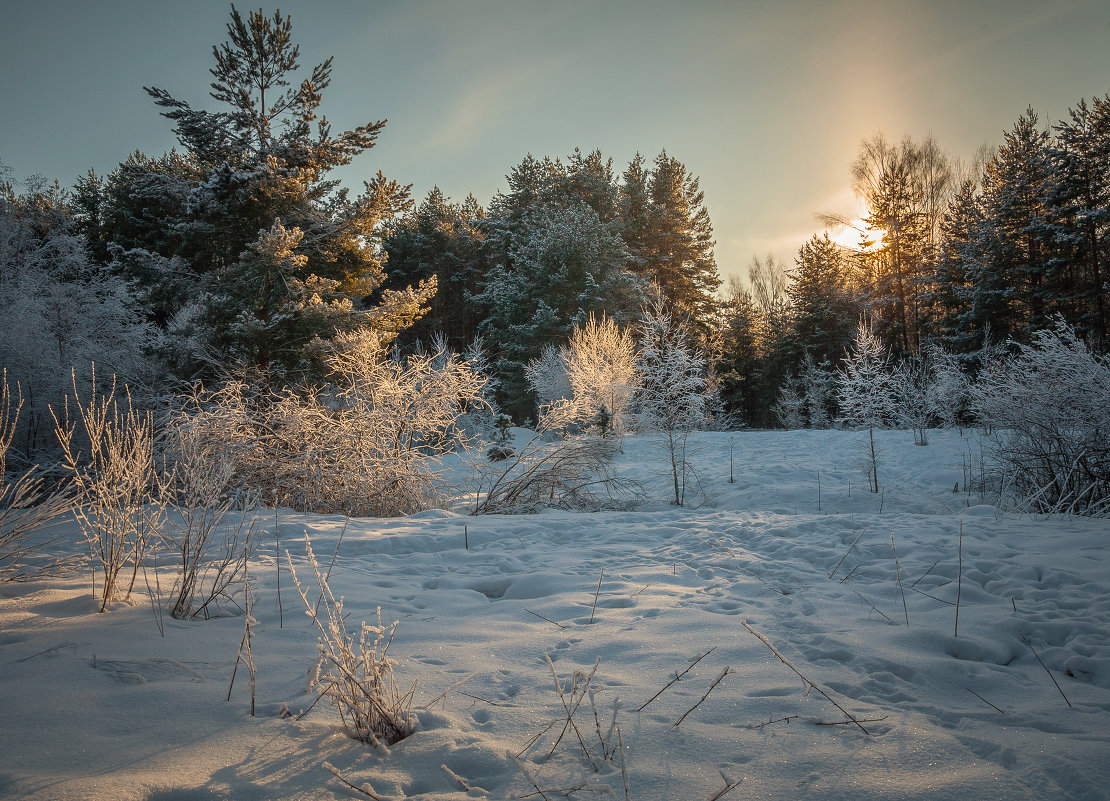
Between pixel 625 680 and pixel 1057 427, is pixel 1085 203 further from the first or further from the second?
pixel 625 680

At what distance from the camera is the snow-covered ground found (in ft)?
5.15

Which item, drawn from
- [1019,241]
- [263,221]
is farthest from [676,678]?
[1019,241]

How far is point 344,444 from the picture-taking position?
274 inches

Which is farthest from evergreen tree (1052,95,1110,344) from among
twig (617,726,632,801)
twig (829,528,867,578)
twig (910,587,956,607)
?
twig (617,726,632,801)

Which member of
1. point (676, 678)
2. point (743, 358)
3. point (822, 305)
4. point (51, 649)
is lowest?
point (676, 678)

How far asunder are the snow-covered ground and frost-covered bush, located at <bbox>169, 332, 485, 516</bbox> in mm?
2492

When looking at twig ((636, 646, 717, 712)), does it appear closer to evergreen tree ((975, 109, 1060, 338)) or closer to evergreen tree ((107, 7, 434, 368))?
evergreen tree ((107, 7, 434, 368))

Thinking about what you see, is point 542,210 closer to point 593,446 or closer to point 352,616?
point 593,446

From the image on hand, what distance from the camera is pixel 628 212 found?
108 feet

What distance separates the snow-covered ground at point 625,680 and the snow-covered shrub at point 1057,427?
7.43ft

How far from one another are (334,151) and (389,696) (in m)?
12.8

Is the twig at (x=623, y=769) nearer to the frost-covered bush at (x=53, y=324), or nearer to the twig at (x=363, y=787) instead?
the twig at (x=363, y=787)

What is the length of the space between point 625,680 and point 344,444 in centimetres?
562

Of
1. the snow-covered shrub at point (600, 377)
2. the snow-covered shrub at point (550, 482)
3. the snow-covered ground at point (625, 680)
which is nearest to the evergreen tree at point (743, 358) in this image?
the snow-covered shrub at point (600, 377)
